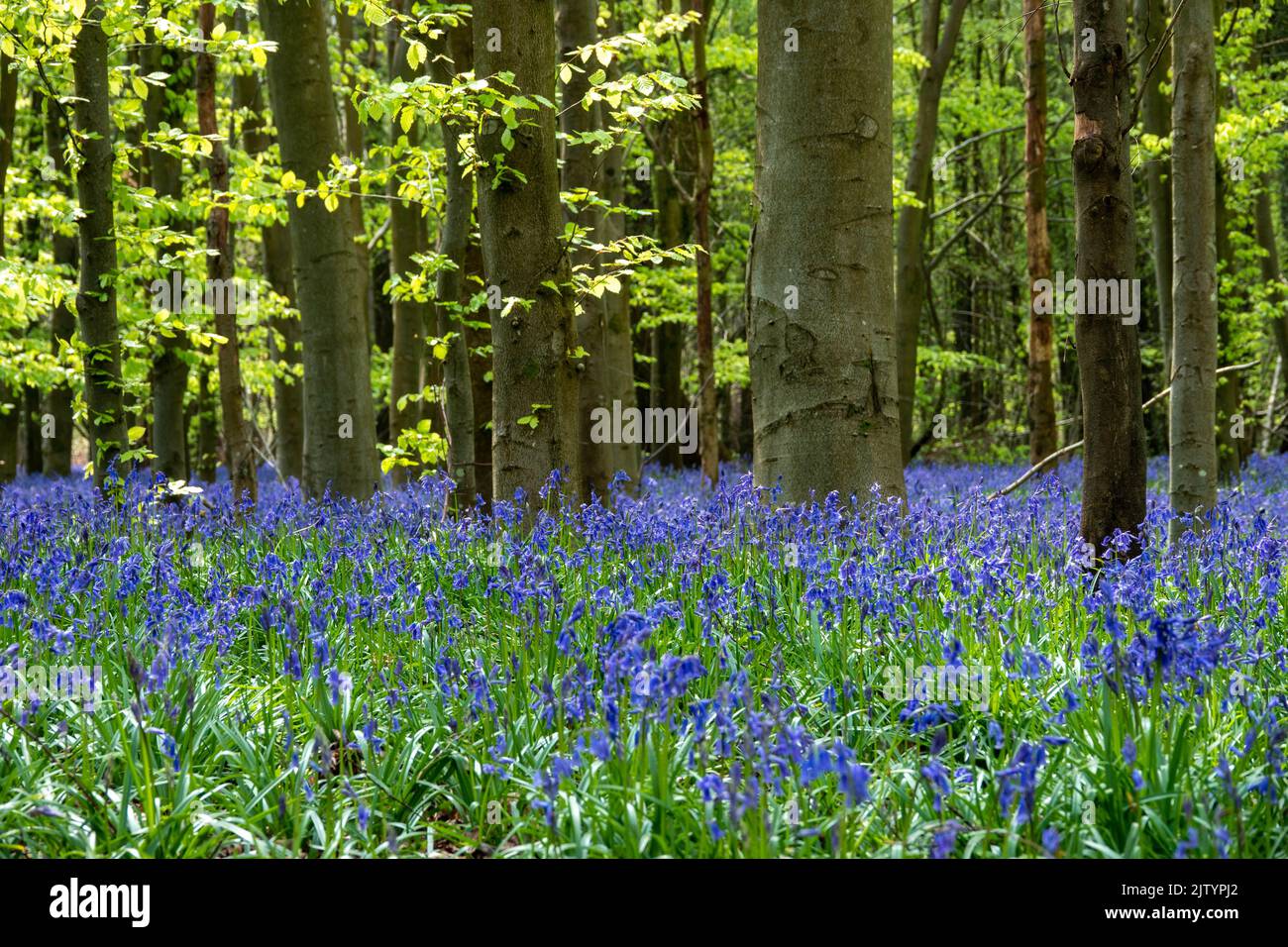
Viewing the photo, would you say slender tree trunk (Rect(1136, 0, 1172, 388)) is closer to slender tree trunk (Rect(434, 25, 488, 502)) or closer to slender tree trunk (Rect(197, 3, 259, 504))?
slender tree trunk (Rect(434, 25, 488, 502))

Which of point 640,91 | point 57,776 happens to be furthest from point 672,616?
point 640,91

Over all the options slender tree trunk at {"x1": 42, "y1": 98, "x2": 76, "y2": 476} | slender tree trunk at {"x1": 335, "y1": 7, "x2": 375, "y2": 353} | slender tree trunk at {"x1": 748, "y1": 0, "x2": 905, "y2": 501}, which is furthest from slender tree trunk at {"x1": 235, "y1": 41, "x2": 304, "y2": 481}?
slender tree trunk at {"x1": 748, "y1": 0, "x2": 905, "y2": 501}

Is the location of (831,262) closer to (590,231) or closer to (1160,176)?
(590,231)

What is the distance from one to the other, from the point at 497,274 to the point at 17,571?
115 inches

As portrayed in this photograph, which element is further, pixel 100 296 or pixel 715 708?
pixel 100 296

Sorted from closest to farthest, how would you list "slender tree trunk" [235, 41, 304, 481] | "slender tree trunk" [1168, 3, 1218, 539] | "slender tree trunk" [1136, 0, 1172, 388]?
"slender tree trunk" [1168, 3, 1218, 539]
"slender tree trunk" [1136, 0, 1172, 388]
"slender tree trunk" [235, 41, 304, 481]

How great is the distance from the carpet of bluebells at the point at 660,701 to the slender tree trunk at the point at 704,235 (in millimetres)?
7576

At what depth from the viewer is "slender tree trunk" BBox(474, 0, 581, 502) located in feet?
21.3

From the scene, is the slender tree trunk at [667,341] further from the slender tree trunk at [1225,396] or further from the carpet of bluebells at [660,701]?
the carpet of bluebells at [660,701]

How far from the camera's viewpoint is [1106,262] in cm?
555

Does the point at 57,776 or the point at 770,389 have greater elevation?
the point at 770,389

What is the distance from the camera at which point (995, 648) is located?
3.78 metres

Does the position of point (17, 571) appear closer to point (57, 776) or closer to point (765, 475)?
point (57, 776)

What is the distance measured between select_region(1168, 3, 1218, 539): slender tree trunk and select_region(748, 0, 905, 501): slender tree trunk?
2.24 metres
